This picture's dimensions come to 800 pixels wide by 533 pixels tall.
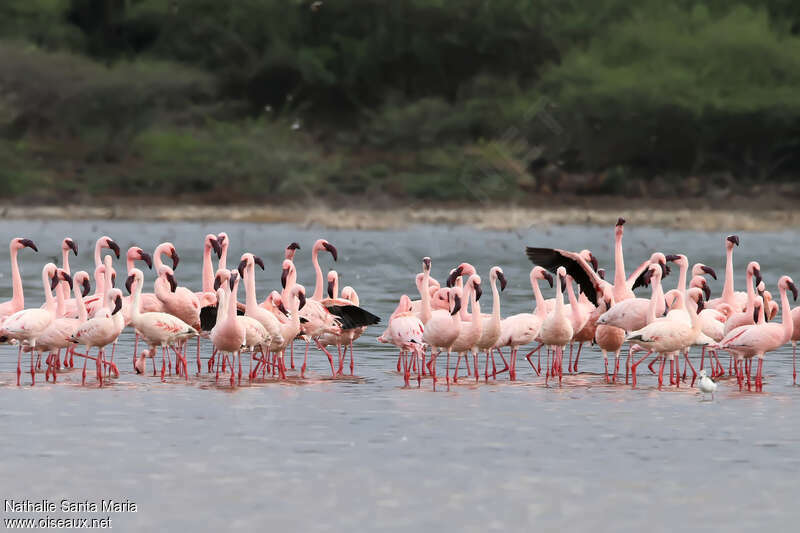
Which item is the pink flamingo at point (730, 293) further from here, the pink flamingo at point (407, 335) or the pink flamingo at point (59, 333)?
the pink flamingo at point (59, 333)

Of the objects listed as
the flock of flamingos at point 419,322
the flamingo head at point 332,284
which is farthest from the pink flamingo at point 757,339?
the flamingo head at point 332,284

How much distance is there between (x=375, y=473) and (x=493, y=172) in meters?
47.4

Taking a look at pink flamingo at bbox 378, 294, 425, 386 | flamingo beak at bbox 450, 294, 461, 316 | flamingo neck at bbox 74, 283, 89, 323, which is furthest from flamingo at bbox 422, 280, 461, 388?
flamingo neck at bbox 74, 283, 89, 323

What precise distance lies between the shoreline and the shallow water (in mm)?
32021

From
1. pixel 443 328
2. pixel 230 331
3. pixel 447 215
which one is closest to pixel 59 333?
pixel 230 331

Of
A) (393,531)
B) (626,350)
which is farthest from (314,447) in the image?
(626,350)

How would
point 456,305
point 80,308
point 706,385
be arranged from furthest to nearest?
1. point 80,308
2. point 456,305
3. point 706,385

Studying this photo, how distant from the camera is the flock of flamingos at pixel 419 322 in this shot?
13148mm

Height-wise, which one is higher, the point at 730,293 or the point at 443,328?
the point at 730,293

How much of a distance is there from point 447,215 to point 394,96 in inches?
343

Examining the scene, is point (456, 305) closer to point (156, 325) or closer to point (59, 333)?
point (156, 325)

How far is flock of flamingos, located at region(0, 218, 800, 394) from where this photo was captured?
13148 mm

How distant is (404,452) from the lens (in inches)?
400

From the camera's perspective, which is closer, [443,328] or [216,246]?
[443,328]
